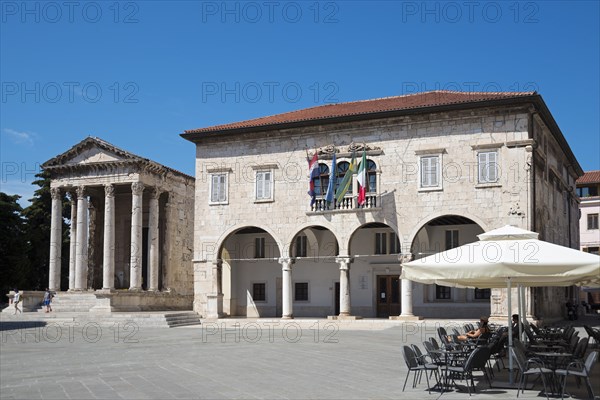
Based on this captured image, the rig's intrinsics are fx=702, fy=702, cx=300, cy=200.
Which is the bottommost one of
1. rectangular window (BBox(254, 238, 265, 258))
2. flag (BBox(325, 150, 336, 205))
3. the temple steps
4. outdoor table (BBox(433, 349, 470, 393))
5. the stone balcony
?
the temple steps

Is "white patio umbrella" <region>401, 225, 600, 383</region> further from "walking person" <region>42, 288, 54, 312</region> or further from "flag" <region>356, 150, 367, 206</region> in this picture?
"walking person" <region>42, 288, 54, 312</region>

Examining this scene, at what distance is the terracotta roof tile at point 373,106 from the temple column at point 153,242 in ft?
20.8

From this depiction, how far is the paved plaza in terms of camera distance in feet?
37.2

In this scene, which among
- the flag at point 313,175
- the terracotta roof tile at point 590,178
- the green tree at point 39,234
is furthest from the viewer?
the terracotta roof tile at point 590,178

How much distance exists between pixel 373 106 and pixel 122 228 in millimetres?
18575

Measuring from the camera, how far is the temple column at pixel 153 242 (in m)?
38.9

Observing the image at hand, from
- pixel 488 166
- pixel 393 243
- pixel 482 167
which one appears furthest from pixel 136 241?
pixel 488 166

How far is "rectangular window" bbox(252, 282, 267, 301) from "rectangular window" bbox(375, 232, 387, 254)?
6442 mm

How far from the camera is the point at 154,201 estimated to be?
128 ft

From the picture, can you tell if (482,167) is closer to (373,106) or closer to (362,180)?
(362,180)

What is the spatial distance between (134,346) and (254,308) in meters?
16.5

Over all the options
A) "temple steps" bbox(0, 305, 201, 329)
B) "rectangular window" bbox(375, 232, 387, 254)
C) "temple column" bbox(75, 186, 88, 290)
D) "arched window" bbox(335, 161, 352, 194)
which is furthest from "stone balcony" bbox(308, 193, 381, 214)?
"temple column" bbox(75, 186, 88, 290)

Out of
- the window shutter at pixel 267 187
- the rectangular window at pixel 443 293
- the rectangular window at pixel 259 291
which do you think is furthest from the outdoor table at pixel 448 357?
the rectangular window at pixel 259 291

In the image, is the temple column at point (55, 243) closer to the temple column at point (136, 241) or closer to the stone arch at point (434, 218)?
the temple column at point (136, 241)
